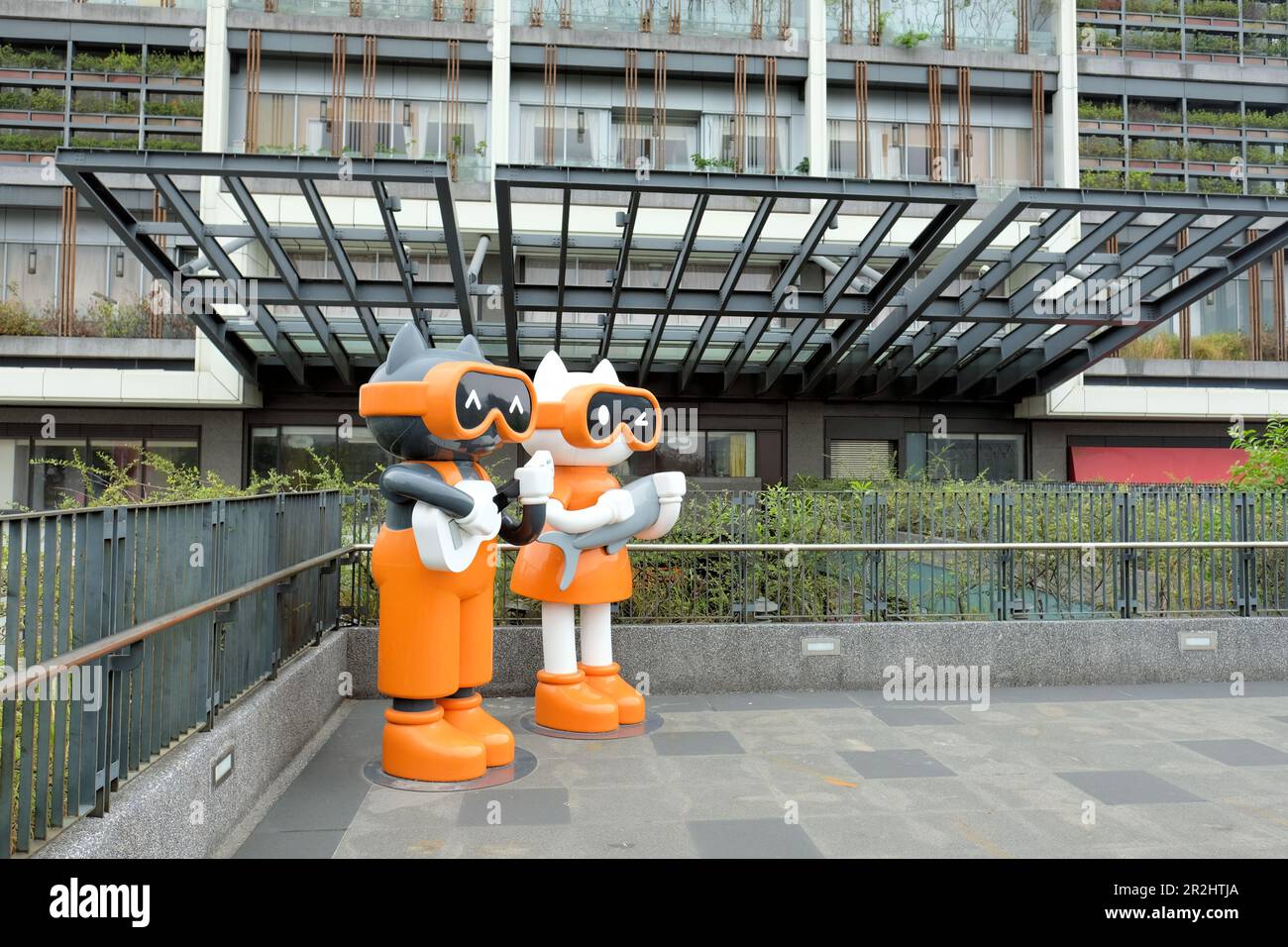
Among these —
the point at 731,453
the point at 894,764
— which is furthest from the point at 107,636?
the point at 731,453

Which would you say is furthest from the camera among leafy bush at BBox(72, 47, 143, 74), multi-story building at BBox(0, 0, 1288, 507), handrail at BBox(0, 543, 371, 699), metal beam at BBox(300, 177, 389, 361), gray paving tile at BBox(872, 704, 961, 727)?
leafy bush at BBox(72, 47, 143, 74)

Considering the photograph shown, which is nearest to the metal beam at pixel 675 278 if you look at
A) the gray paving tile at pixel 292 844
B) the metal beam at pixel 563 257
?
the metal beam at pixel 563 257

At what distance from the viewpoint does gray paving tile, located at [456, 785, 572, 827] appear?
4.56m

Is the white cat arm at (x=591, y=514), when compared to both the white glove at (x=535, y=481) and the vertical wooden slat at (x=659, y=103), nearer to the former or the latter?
the white glove at (x=535, y=481)

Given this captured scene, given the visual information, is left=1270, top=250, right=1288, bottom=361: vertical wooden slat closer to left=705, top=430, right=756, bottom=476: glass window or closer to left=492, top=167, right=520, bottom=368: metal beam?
left=705, top=430, right=756, bottom=476: glass window

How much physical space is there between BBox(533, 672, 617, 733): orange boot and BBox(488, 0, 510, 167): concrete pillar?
1454 centimetres

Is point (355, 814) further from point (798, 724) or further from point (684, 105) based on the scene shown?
point (684, 105)

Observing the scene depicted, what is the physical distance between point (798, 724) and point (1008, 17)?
64.4 feet

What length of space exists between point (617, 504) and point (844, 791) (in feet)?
7.76

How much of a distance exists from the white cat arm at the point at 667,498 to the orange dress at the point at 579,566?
300mm

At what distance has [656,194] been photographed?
16.1 m

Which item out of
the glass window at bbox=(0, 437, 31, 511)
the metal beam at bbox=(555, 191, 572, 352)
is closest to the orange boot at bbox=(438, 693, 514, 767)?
the metal beam at bbox=(555, 191, 572, 352)

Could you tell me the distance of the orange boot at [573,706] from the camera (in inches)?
241

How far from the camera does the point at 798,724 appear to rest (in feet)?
21.3
